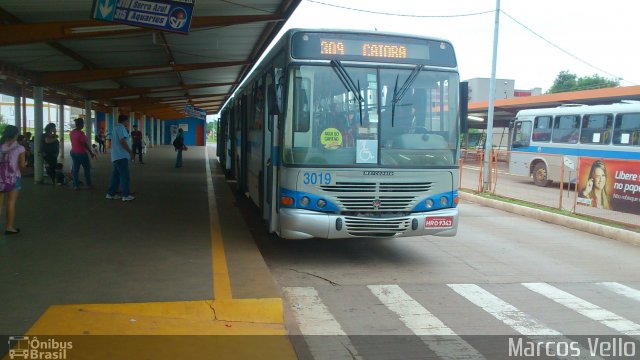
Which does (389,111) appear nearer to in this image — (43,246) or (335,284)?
(335,284)

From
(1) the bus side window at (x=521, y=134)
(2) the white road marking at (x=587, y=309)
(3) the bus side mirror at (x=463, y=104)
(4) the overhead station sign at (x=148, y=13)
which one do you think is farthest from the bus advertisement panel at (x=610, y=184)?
(1) the bus side window at (x=521, y=134)

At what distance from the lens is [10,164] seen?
7309mm

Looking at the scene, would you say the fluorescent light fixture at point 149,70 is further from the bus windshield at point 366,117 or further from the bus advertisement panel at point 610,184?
the bus advertisement panel at point 610,184

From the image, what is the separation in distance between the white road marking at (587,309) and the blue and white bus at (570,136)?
10.2 m

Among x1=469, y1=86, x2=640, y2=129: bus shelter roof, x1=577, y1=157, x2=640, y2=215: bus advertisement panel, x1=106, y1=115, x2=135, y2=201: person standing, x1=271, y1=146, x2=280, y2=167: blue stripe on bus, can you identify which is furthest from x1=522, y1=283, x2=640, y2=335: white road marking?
x1=469, y1=86, x2=640, y2=129: bus shelter roof

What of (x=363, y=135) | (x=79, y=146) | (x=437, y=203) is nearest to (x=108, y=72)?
(x=79, y=146)

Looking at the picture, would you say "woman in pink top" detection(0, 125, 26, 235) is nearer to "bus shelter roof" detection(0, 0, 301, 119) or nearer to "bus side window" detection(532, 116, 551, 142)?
"bus shelter roof" detection(0, 0, 301, 119)

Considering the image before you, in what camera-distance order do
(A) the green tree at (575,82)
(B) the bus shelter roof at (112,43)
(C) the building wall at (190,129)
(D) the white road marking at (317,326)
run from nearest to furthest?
(D) the white road marking at (317,326) → (B) the bus shelter roof at (112,43) → (C) the building wall at (190,129) → (A) the green tree at (575,82)

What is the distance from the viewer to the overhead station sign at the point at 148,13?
8.43 m

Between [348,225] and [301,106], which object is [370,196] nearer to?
[348,225]

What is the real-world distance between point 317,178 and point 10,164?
4410mm

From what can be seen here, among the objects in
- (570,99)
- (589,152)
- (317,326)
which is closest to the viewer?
(317,326)

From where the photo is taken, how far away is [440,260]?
796cm

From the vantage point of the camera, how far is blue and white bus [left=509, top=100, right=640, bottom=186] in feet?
58.0
